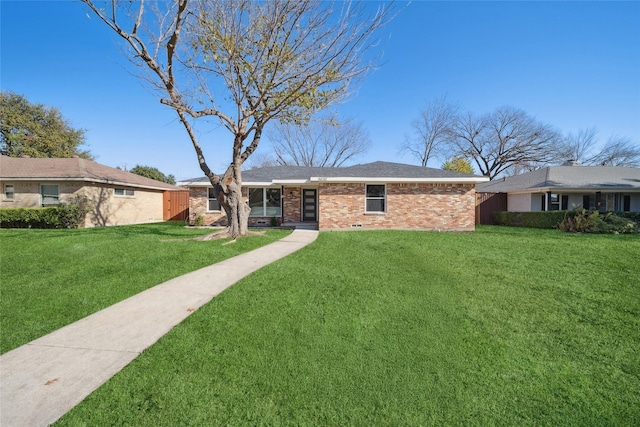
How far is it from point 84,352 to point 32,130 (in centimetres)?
3701

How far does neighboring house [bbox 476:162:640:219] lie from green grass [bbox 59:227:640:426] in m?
13.9

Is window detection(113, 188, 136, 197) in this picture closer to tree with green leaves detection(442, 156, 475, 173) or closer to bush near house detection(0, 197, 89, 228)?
bush near house detection(0, 197, 89, 228)

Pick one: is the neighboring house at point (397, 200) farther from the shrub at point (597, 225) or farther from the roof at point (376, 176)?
the shrub at point (597, 225)

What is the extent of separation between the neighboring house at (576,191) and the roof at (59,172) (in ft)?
73.8

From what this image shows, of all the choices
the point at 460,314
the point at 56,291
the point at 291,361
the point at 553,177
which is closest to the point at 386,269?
the point at 460,314

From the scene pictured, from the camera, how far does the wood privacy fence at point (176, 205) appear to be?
2034 centimetres

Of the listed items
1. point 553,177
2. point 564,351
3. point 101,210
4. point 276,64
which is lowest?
point 564,351

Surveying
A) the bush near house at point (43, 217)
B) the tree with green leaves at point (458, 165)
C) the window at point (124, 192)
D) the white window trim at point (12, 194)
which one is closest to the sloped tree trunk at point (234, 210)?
the bush near house at point (43, 217)

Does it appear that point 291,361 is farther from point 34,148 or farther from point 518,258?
point 34,148

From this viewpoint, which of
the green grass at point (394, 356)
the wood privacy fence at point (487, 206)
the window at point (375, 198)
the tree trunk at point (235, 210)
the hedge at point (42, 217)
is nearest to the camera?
the green grass at point (394, 356)

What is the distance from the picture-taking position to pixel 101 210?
52.4 feet

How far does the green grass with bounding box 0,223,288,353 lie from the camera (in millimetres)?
3922

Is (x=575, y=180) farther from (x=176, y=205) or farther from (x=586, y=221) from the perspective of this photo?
(x=176, y=205)

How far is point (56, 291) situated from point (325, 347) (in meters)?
4.89
